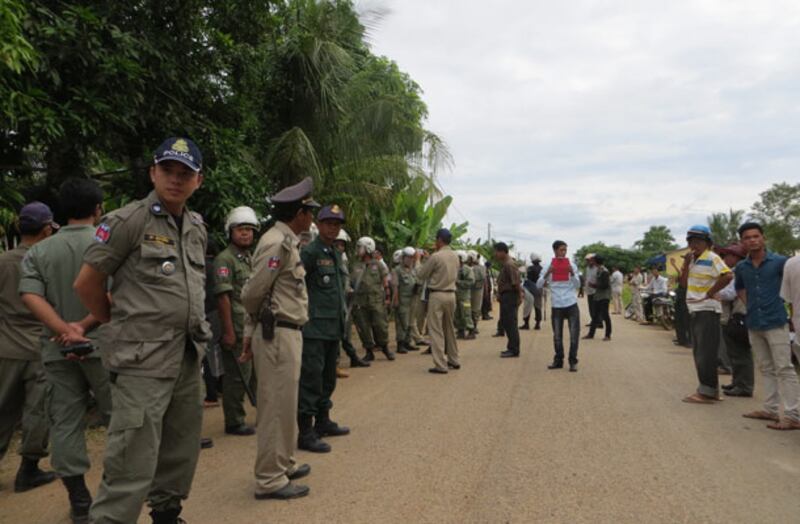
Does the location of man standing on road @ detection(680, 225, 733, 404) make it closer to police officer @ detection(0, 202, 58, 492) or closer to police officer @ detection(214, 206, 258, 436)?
police officer @ detection(214, 206, 258, 436)

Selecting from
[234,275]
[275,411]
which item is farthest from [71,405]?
[234,275]

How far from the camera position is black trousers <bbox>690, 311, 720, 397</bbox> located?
259 inches

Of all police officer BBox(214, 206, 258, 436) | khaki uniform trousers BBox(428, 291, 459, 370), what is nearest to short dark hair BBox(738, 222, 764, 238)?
khaki uniform trousers BBox(428, 291, 459, 370)

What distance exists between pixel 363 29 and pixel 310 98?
66.7 inches

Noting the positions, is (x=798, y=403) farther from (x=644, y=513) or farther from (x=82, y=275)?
(x=82, y=275)

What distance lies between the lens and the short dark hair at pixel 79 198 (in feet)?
11.8

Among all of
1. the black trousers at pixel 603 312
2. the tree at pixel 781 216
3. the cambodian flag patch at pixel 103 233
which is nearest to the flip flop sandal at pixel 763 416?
the cambodian flag patch at pixel 103 233

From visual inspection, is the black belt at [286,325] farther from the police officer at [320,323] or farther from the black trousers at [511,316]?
the black trousers at [511,316]

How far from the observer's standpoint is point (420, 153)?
14570 millimetres

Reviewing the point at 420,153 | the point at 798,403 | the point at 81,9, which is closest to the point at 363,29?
the point at 420,153

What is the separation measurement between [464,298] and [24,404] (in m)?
9.36

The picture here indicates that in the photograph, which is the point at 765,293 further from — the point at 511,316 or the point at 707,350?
the point at 511,316

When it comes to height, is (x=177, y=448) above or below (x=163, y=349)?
below

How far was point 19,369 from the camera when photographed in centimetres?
409
